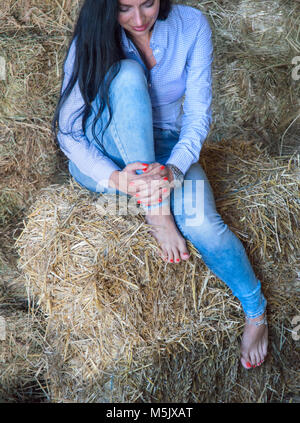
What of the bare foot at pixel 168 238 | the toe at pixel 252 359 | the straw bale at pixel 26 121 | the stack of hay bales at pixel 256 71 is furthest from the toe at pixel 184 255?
the stack of hay bales at pixel 256 71

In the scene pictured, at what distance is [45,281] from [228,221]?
1.80 ft

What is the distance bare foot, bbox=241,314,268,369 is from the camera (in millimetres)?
1183

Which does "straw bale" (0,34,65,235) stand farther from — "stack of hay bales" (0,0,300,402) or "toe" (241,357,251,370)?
"toe" (241,357,251,370)

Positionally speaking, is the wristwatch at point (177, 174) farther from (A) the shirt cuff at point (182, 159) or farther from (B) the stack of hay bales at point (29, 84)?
(B) the stack of hay bales at point (29, 84)

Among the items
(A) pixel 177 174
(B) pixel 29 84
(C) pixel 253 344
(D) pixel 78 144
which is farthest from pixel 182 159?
(B) pixel 29 84

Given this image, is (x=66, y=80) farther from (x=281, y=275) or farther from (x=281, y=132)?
(x=281, y=132)

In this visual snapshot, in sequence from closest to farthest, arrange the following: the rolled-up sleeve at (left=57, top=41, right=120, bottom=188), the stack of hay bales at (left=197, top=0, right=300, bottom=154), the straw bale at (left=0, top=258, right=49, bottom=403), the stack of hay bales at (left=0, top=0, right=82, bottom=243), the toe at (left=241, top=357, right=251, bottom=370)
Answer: the rolled-up sleeve at (left=57, top=41, right=120, bottom=188)
the toe at (left=241, top=357, right=251, bottom=370)
the straw bale at (left=0, top=258, right=49, bottom=403)
the stack of hay bales at (left=0, top=0, right=82, bottom=243)
the stack of hay bales at (left=197, top=0, right=300, bottom=154)

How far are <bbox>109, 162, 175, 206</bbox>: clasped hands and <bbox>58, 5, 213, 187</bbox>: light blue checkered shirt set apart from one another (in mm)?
63

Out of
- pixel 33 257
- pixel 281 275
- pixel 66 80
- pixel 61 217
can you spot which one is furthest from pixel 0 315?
pixel 281 275

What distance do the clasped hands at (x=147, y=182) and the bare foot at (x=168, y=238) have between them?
0.05 metres

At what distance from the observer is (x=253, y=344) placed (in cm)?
120

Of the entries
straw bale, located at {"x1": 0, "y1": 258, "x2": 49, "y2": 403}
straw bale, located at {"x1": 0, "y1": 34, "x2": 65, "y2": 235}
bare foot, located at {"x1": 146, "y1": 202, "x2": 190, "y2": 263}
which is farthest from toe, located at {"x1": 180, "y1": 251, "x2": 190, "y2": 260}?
straw bale, located at {"x1": 0, "y1": 34, "x2": 65, "y2": 235}

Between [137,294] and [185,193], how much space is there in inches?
11.7

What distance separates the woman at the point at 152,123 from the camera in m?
1.04
